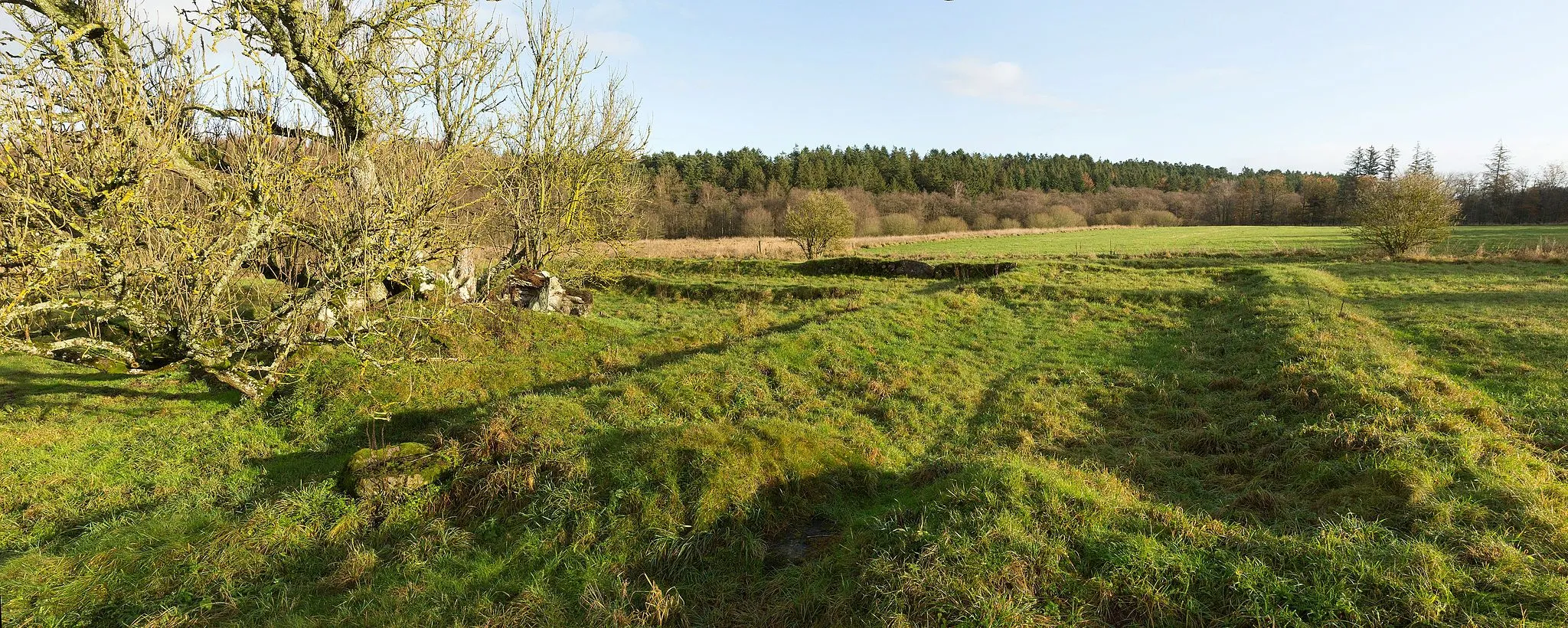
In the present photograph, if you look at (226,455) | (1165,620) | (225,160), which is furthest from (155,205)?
(1165,620)

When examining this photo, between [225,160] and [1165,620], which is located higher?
[225,160]

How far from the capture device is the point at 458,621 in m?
4.44

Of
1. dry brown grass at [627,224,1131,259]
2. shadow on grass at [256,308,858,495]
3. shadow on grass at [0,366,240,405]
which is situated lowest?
shadow on grass at [256,308,858,495]

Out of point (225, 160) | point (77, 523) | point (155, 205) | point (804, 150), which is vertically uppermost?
point (804, 150)

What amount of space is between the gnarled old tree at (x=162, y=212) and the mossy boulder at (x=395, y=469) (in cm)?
206

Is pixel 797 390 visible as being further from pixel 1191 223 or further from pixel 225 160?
pixel 1191 223

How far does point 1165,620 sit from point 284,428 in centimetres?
1080

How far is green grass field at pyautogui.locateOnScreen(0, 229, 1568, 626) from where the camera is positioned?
4441 mm

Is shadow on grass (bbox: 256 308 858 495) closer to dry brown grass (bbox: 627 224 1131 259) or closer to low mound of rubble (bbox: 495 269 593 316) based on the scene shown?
low mound of rubble (bbox: 495 269 593 316)

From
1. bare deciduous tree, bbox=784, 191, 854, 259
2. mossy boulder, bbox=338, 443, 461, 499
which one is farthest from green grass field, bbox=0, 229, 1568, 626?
bare deciduous tree, bbox=784, 191, 854, 259

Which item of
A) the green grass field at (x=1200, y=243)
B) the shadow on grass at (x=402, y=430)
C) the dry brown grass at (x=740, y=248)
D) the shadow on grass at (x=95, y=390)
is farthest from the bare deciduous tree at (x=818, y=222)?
the shadow on grass at (x=95, y=390)

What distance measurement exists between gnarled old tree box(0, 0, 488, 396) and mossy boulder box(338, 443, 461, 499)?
6.77ft

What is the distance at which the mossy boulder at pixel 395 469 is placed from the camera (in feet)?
20.6

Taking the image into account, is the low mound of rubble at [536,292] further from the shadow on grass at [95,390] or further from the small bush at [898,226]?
the small bush at [898,226]
